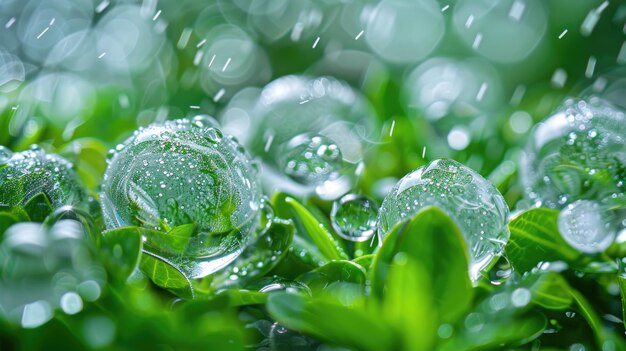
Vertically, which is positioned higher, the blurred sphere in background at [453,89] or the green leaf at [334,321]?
the green leaf at [334,321]

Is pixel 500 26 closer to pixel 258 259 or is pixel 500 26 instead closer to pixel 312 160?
pixel 312 160

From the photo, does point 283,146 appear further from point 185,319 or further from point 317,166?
point 185,319

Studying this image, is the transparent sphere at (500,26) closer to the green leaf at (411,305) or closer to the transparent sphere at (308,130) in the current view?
the transparent sphere at (308,130)

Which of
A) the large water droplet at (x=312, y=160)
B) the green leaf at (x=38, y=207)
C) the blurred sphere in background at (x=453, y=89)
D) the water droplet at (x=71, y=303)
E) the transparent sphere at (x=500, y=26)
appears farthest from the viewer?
the transparent sphere at (x=500, y=26)

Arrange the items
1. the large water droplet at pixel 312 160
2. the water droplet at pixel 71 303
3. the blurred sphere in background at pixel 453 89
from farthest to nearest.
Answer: the blurred sphere in background at pixel 453 89
the large water droplet at pixel 312 160
the water droplet at pixel 71 303

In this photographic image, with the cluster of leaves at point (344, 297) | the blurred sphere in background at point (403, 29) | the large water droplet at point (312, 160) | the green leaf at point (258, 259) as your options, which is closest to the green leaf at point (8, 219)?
the cluster of leaves at point (344, 297)

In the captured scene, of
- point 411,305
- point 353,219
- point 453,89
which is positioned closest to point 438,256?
point 411,305

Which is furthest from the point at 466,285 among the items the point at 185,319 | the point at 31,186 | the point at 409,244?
the point at 31,186
